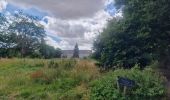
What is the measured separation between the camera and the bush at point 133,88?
11836mm

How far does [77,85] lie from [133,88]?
2682 mm

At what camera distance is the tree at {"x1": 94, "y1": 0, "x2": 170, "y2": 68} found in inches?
663

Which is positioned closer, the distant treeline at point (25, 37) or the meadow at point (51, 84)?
the meadow at point (51, 84)

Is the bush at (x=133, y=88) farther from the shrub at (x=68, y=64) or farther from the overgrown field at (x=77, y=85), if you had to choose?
the shrub at (x=68, y=64)

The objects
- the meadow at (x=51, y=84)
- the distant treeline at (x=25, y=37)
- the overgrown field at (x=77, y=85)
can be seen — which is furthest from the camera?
the distant treeline at (x=25, y=37)

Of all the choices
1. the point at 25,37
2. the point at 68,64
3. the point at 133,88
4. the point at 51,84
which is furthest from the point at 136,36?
the point at 25,37

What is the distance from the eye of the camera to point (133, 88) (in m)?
12.1

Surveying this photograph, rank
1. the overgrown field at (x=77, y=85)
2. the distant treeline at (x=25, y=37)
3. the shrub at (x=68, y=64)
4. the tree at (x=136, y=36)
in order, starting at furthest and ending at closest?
1. the distant treeline at (x=25, y=37)
2. the shrub at (x=68, y=64)
3. the tree at (x=136, y=36)
4. the overgrown field at (x=77, y=85)

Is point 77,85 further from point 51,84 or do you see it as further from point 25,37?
point 25,37

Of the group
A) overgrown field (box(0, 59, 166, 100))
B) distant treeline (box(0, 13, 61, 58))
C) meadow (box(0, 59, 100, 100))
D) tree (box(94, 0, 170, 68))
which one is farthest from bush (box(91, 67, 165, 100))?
distant treeline (box(0, 13, 61, 58))

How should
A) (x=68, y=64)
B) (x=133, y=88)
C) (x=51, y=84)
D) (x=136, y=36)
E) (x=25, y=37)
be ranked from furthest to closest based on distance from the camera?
(x=25, y=37)
(x=68, y=64)
(x=136, y=36)
(x=51, y=84)
(x=133, y=88)

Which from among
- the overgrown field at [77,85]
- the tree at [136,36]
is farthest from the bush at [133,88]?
the tree at [136,36]

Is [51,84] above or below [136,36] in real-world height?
below

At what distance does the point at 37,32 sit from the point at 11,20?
6.89 meters
